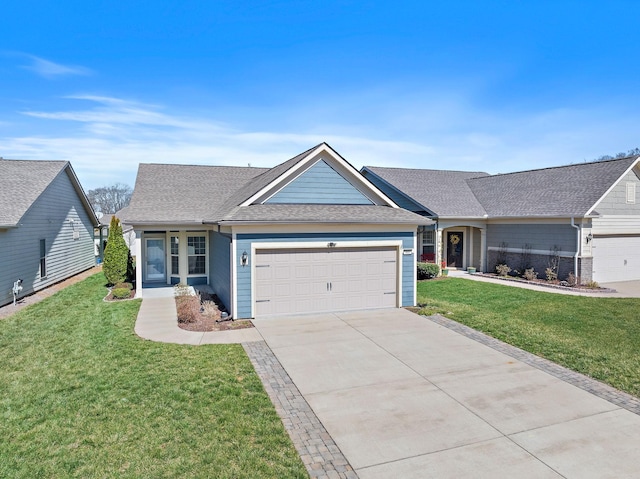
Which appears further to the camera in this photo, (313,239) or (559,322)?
(313,239)

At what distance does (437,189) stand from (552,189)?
596cm

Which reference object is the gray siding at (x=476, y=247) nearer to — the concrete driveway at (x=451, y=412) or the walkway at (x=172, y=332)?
the concrete driveway at (x=451, y=412)

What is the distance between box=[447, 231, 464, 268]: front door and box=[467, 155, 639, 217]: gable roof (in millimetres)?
2254

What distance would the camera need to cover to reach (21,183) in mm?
17188

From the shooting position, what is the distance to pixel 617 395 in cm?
686

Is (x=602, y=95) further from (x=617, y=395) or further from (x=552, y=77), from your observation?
(x=617, y=395)

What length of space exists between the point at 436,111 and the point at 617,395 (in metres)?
15.4

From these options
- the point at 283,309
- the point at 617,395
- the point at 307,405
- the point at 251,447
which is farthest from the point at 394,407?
the point at 283,309

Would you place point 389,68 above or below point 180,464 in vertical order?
above

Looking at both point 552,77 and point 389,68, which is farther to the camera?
point 552,77

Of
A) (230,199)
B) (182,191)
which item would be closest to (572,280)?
(230,199)

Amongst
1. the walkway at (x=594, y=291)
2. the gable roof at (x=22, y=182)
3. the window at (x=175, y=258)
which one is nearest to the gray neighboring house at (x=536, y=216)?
the walkway at (x=594, y=291)

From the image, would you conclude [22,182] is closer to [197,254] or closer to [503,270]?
[197,254]

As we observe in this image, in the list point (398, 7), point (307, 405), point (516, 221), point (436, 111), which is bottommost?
point (307, 405)
